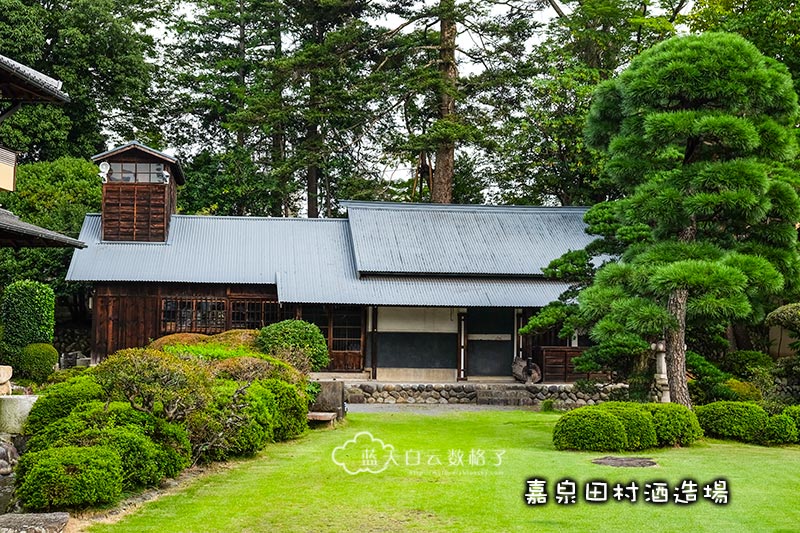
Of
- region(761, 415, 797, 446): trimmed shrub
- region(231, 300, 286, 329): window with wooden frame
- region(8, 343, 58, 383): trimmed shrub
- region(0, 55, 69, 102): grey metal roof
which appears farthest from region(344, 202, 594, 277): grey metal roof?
region(761, 415, 797, 446): trimmed shrub

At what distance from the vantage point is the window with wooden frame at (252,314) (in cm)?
2472

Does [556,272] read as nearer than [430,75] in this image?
Yes

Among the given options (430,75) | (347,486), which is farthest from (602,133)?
(430,75)

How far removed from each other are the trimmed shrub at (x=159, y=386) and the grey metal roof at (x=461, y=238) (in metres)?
13.8

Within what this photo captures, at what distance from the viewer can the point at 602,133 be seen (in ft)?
54.4

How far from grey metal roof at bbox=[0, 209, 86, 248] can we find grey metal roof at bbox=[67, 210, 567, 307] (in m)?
6.38

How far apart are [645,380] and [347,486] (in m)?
8.32

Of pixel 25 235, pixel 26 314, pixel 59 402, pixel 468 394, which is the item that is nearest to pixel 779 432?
pixel 468 394

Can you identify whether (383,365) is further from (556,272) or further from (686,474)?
(686,474)

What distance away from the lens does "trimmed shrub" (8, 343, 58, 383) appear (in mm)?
21484

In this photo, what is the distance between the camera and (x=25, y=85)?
17094mm

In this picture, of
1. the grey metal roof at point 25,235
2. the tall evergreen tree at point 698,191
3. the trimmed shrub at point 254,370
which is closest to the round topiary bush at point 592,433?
the tall evergreen tree at point 698,191

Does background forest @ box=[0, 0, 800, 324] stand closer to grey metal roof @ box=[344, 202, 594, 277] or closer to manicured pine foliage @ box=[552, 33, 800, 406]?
grey metal roof @ box=[344, 202, 594, 277]

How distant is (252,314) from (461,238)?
6754 mm
